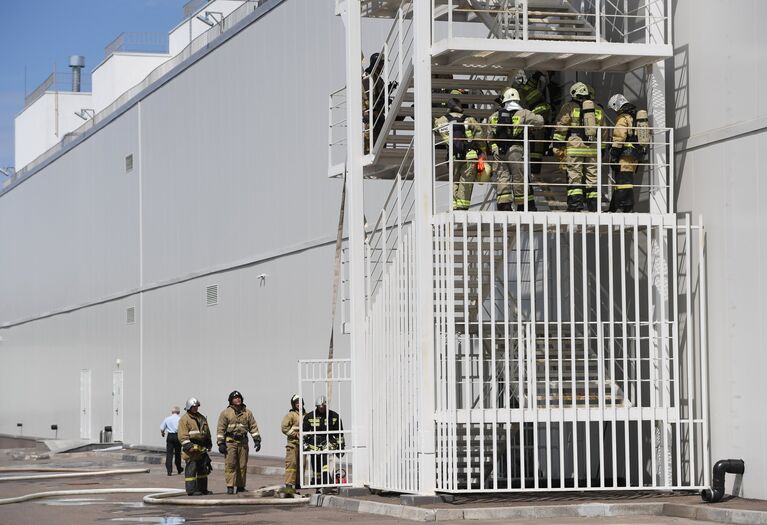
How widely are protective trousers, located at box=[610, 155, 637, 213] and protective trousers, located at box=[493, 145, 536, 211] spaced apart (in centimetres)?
109

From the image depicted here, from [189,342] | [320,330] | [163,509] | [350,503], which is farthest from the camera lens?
[189,342]

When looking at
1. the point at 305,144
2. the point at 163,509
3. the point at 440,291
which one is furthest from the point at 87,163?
the point at 440,291

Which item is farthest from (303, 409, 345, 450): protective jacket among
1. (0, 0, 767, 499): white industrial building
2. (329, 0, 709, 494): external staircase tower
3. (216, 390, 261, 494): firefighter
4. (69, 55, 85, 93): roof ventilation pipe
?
(69, 55, 85, 93): roof ventilation pipe

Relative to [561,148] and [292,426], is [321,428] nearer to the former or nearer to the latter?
[292,426]

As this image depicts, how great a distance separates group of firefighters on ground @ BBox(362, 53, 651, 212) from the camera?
17156 millimetres

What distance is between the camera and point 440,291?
16.9 metres

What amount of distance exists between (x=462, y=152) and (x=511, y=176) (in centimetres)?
70

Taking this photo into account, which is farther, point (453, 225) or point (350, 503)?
point (350, 503)

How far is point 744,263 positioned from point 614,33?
4.18 meters

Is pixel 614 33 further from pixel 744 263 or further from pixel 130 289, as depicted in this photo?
pixel 130 289

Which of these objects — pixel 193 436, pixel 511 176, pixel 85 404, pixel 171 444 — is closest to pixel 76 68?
pixel 85 404

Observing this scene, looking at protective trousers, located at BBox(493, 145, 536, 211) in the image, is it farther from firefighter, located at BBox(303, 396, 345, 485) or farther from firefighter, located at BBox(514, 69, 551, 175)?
firefighter, located at BBox(303, 396, 345, 485)

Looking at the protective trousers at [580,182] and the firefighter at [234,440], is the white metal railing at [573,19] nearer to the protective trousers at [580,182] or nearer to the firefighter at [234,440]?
the protective trousers at [580,182]

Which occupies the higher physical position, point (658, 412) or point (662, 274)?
point (662, 274)
